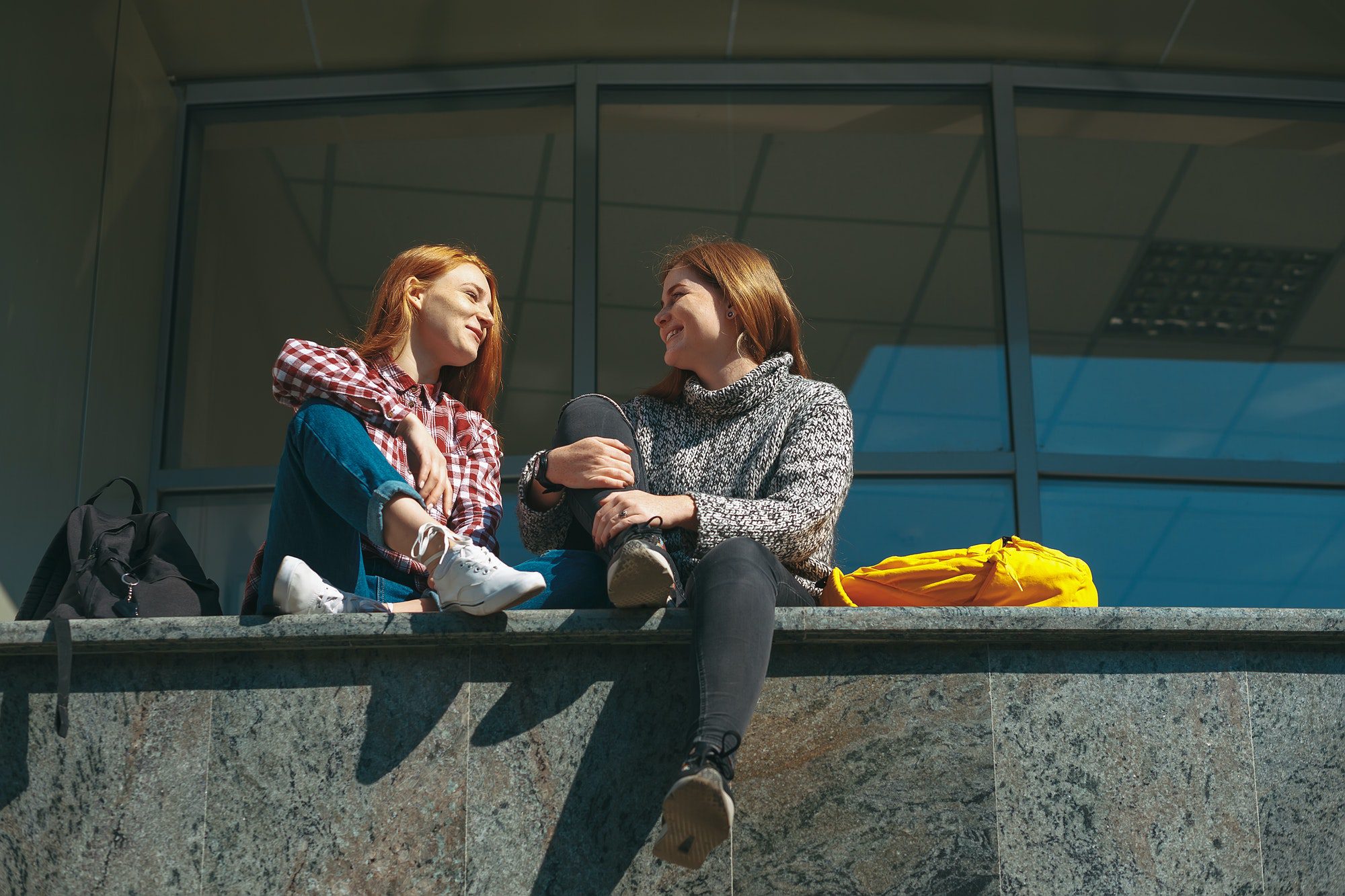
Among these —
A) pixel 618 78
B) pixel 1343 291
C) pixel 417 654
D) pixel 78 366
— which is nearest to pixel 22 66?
pixel 78 366

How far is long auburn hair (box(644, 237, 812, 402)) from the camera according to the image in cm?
421

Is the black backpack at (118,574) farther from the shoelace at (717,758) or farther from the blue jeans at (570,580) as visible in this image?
the shoelace at (717,758)

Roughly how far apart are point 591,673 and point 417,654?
17.3 inches

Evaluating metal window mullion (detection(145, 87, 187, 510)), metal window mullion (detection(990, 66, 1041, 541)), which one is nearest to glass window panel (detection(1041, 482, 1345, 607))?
metal window mullion (detection(990, 66, 1041, 541))

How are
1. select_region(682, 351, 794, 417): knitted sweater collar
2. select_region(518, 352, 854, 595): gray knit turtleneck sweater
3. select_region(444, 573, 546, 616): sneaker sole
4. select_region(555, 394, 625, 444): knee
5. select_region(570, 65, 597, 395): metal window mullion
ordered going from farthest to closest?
select_region(570, 65, 597, 395): metal window mullion
select_region(682, 351, 794, 417): knitted sweater collar
select_region(555, 394, 625, 444): knee
select_region(518, 352, 854, 595): gray knit turtleneck sweater
select_region(444, 573, 546, 616): sneaker sole

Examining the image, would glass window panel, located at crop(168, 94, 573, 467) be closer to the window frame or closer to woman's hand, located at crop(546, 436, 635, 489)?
the window frame

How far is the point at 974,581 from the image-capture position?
3645 millimetres

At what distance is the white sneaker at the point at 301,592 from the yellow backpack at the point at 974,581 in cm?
137

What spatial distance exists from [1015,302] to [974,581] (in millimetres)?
3609

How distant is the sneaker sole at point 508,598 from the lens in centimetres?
307

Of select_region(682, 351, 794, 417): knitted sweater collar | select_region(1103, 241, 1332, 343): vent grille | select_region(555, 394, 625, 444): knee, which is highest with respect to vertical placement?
select_region(1103, 241, 1332, 343): vent grille

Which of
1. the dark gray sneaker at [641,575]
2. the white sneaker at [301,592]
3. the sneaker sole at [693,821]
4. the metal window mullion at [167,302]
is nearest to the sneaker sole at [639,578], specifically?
the dark gray sneaker at [641,575]

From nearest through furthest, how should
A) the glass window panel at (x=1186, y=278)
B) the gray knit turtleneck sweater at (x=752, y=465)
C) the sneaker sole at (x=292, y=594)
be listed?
the sneaker sole at (x=292, y=594) < the gray knit turtleneck sweater at (x=752, y=465) < the glass window panel at (x=1186, y=278)

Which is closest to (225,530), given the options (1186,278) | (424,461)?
(424,461)
